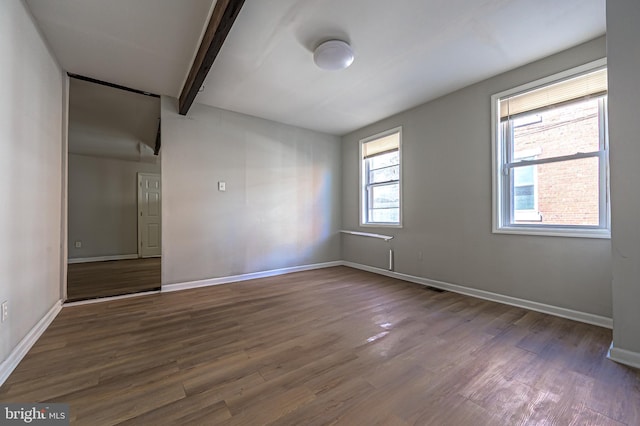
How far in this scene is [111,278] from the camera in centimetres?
408

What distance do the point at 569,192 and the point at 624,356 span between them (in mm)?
1452

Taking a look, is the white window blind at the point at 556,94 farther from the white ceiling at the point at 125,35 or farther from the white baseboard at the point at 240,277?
the white baseboard at the point at 240,277

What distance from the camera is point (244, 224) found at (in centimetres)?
402

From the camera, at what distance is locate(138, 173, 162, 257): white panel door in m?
6.39

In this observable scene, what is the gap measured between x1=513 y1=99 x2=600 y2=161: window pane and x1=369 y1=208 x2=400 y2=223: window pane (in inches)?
69.2

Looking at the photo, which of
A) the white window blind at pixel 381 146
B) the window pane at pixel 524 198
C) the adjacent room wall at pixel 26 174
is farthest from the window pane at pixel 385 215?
the adjacent room wall at pixel 26 174

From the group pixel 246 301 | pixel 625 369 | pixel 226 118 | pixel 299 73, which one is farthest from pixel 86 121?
pixel 625 369

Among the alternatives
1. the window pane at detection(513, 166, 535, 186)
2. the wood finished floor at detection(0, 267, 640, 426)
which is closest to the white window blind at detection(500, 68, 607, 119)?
the window pane at detection(513, 166, 535, 186)

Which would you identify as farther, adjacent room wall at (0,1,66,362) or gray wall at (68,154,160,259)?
gray wall at (68,154,160,259)

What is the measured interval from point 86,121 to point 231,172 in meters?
2.63

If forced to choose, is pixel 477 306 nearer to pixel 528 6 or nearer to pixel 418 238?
pixel 418 238

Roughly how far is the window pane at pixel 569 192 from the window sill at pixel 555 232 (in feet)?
0.27

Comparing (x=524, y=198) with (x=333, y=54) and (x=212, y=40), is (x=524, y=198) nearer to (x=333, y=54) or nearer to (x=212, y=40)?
(x=333, y=54)

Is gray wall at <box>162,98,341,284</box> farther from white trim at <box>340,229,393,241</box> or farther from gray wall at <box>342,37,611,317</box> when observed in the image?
gray wall at <box>342,37,611,317</box>
